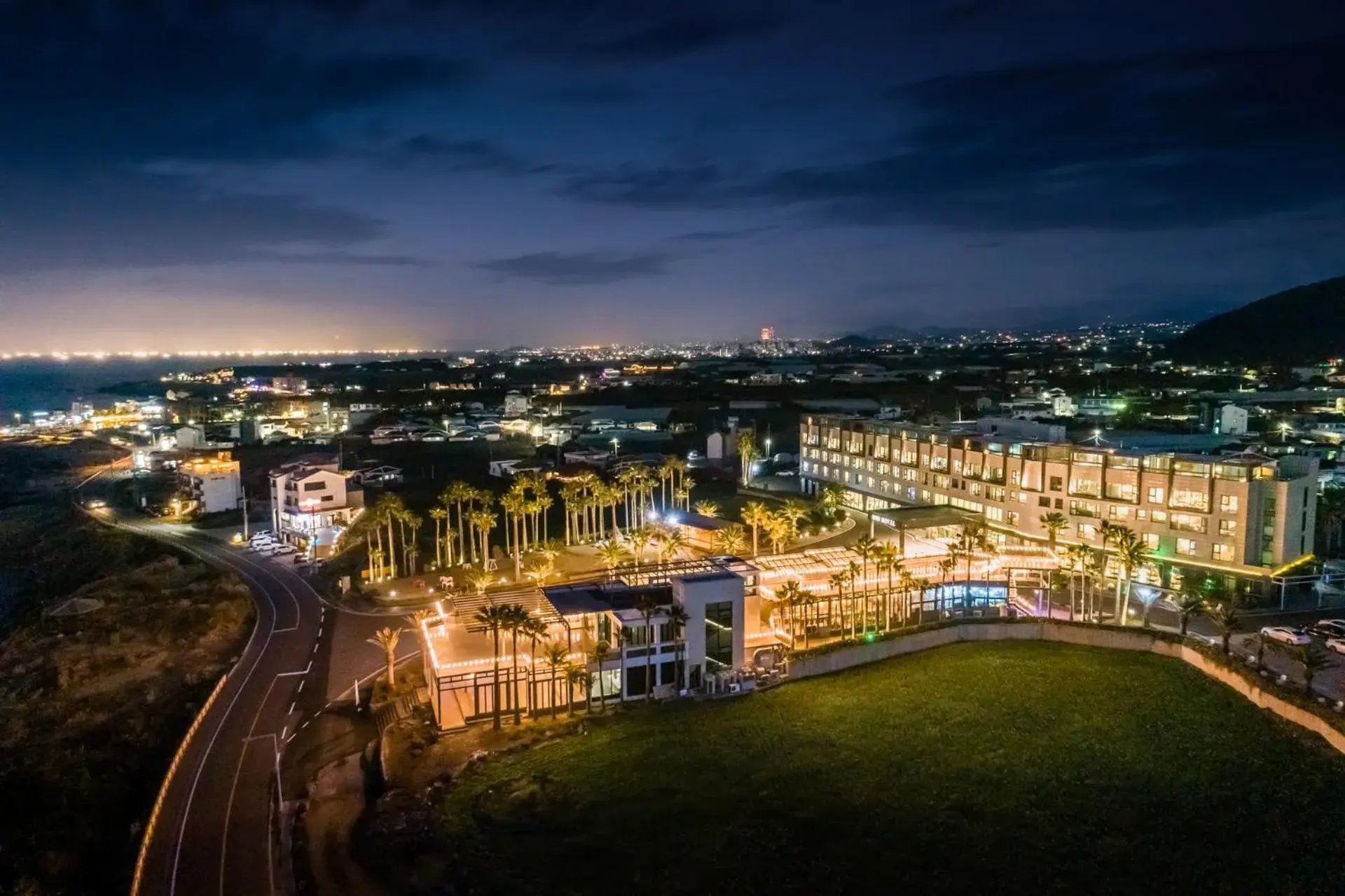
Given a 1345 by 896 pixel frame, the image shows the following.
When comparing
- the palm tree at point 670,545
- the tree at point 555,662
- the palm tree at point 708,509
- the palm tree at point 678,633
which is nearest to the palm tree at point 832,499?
the palm tree at point 708,509

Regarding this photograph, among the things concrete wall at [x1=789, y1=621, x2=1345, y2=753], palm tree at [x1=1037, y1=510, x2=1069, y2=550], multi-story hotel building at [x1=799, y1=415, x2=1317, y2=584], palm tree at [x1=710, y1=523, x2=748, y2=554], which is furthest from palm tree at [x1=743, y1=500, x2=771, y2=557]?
palm tree at [x1=1037, y1=510, x2=1069, y2=550]

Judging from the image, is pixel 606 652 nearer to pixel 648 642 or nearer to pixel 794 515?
pixel 648 642

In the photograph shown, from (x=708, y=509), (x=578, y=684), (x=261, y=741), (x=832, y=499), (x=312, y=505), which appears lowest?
(x=261, y=741)

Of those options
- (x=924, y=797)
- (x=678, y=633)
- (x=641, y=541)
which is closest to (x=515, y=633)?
(x=678, y=633)

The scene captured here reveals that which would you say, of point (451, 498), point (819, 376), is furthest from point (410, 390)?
point (451, 498)

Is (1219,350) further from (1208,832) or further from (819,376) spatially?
(1208,832)

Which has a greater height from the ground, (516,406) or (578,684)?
(516,406)
